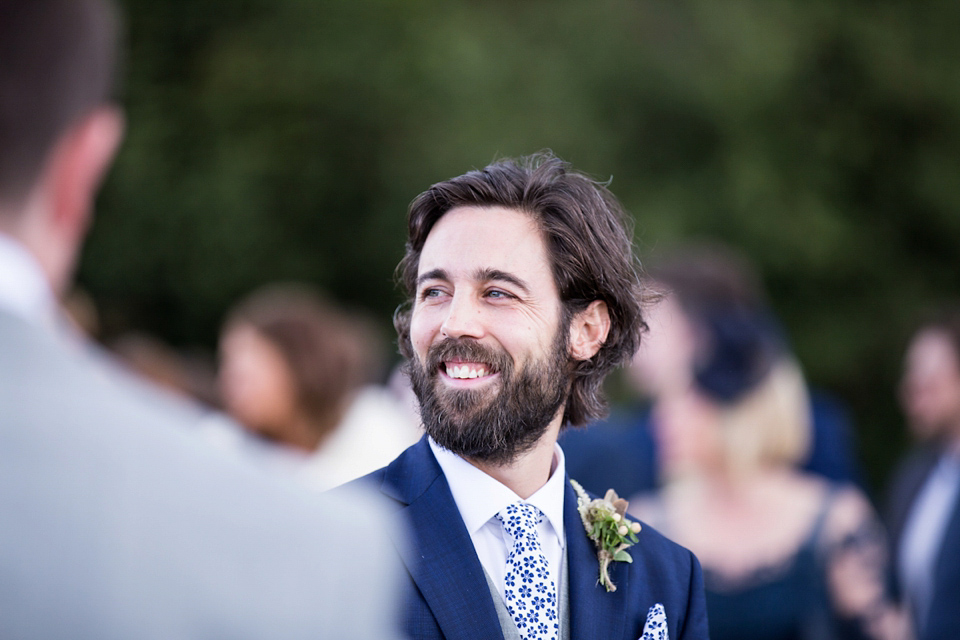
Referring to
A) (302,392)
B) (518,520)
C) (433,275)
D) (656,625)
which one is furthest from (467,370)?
(302,392)

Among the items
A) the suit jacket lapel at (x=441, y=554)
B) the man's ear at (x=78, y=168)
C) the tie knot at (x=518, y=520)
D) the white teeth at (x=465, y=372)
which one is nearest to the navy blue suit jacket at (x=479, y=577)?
the suit jacket lapel at (x=441, y=554)

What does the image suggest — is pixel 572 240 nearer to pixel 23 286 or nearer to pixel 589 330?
pixel 589 330

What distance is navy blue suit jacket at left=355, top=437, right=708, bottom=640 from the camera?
6.81 feet

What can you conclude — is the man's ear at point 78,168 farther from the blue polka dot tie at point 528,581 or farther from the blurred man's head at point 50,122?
the blue polka dot tie at point 528,581

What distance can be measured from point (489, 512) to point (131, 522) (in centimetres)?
134

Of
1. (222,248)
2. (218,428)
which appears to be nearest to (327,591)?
(218,428)

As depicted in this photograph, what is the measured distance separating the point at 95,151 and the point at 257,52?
11.3m

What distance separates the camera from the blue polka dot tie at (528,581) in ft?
6.98

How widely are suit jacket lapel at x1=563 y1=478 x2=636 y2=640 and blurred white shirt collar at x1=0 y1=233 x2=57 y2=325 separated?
143 centimetres

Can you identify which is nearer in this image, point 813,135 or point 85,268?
point 85,268

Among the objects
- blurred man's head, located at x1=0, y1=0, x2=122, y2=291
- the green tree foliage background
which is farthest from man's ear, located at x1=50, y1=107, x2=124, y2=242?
the green tree foliage background

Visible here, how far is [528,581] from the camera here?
2.17 m

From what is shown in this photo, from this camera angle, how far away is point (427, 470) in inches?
89.9

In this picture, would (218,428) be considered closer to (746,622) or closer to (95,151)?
(746,622)
